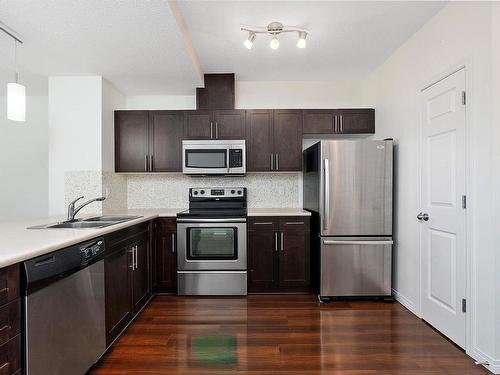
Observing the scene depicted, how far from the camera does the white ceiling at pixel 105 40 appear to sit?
2.11 m

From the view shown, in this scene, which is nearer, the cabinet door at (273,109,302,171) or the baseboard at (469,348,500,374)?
the baseboard at (469,348,500,374)

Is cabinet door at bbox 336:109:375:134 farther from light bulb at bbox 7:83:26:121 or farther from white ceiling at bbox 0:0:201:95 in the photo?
light bulb at bbox 7:83:26:121

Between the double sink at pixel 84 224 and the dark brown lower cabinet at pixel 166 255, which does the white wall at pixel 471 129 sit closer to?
the dark brown lower cabinet at pixel 166 255

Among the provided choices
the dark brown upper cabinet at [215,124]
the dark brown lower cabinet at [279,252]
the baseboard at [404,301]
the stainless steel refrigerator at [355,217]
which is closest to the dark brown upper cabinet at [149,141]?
the dark brown upper cabinet at [215,124]

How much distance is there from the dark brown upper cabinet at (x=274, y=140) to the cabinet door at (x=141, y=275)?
1.52 metres

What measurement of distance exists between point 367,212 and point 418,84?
1.29 metres

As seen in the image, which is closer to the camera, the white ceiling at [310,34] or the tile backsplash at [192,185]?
the white ceiling at [310,34]

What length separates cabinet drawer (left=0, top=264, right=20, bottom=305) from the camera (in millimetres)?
1263

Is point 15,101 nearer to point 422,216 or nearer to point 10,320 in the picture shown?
point 10,320

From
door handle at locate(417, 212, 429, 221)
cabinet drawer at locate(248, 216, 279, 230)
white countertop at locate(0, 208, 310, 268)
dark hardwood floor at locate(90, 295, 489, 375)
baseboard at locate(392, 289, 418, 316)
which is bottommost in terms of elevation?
dark hardwood floor at locate(90, 295, 489, 375)

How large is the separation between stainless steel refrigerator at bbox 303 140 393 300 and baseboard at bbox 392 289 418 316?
0.41 ft

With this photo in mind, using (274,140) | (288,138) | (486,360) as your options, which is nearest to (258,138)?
(274,140)

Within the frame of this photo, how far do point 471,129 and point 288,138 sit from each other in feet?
6.59

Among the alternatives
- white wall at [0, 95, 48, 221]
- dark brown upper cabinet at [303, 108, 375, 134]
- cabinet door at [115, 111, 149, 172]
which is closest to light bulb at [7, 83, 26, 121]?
cabinet door at [115, 111, 149, 172]
